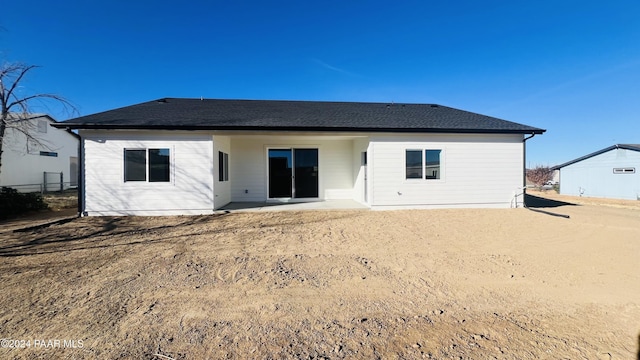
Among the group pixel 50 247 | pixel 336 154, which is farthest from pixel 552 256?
pixel 50 247

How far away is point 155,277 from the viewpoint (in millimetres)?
4004

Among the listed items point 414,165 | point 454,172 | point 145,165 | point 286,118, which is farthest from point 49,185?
point 454,172

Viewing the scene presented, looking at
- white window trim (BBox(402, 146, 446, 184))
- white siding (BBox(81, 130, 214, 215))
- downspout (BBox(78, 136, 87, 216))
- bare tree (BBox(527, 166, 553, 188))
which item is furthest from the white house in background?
bare tree (BBox(527, 166, 553, 188))

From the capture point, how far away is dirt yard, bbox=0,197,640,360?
97.0 inches

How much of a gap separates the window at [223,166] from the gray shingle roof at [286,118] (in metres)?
1.43

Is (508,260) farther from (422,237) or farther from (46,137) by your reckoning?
(46,137)

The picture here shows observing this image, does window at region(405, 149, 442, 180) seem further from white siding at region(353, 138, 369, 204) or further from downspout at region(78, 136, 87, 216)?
downspout at region(78, 136, 87, 216)

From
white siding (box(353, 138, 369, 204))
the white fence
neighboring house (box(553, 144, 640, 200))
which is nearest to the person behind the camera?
white siding (box(353, 138, 369, 204))

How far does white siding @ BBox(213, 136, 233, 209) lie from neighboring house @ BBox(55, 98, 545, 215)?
0.12ft

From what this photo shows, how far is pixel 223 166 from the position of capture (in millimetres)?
10328

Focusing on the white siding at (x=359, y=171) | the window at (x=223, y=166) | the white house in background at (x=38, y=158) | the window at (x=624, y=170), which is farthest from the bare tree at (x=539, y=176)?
the white house in background at (x=38, y=158)

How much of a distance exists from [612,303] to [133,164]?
10863mm

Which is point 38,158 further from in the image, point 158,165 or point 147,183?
point 158,165

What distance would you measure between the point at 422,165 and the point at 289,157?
206 inches
